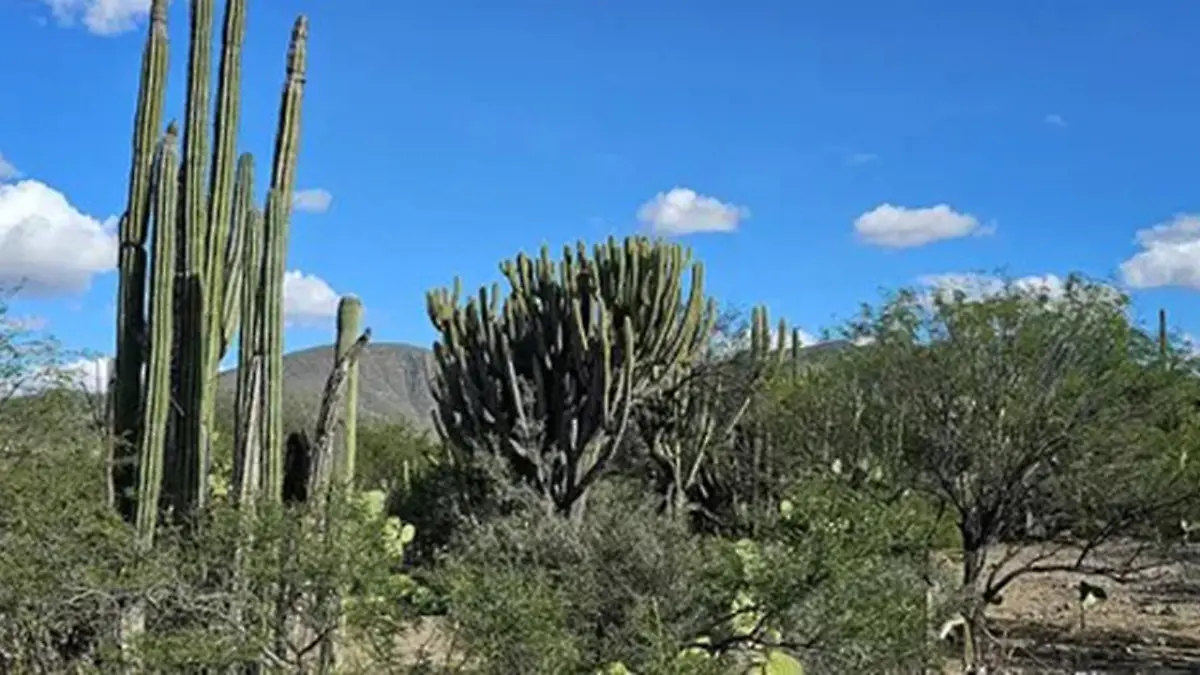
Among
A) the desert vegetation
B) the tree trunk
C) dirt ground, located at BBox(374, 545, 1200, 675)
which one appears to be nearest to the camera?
the desert vegetation

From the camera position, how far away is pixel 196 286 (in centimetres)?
832

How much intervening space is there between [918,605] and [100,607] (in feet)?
14.0

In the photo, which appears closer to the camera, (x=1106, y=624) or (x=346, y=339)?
(x=346, y=339)

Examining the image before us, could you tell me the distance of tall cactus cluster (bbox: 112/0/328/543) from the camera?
786 centimetres

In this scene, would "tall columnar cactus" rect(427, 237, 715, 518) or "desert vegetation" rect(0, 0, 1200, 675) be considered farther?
"tall columnar cactus" rect(427, 237, 715, 518)

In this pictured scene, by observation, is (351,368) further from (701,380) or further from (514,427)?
(701,380)

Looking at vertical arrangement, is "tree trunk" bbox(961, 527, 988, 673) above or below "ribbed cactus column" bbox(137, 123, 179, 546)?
below

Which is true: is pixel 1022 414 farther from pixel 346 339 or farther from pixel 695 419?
pixel 346 339

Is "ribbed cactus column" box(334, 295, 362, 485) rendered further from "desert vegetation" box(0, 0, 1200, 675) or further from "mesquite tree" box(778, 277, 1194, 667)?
"mesquite tree" box(778, 277, 1194, 667)

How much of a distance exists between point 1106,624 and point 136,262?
10.8 m

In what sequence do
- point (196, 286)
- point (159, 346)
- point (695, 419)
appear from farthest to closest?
1. point (695, 419)
2. point (196, 286)
3. point (159, 346)

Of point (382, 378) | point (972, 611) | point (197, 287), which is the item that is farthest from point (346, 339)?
point (382, 378)

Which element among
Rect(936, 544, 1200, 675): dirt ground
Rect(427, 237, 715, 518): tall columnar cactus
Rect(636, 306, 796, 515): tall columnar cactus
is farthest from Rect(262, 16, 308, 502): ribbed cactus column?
Rect(636, 306, 796, 515): tall columnar cactus

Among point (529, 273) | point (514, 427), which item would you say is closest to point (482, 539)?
point (514, 427)
